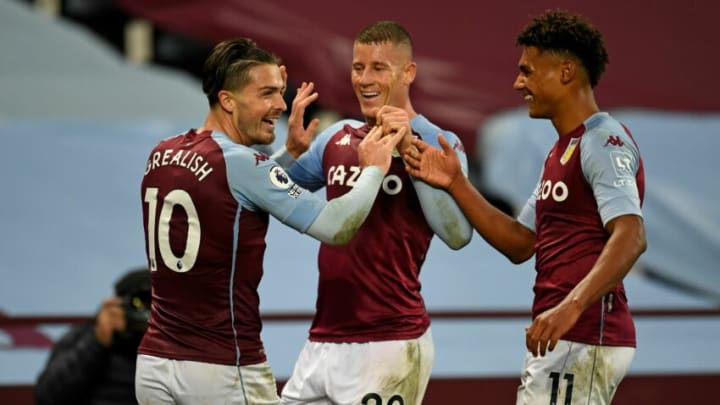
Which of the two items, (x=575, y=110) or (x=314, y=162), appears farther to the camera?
(x=314, y=162)

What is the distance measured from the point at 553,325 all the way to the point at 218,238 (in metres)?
0.93

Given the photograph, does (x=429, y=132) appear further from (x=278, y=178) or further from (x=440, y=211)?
(x=278, y=178)

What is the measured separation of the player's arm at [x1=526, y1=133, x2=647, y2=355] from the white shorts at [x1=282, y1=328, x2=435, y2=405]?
47 cm

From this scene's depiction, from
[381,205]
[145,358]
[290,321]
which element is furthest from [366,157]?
[290,321]

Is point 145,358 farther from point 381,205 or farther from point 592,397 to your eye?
point 592,397

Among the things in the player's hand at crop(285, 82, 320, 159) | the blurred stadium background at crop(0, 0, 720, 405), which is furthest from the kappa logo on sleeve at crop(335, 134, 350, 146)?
the blurred stadium background at crop(0, 0, 720, 405)

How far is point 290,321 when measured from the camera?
677 centimetres

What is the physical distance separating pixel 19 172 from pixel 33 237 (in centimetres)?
74

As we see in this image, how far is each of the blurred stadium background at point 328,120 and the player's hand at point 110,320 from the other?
6.69 feet

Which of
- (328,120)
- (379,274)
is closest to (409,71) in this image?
(379,274)

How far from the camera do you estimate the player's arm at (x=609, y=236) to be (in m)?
2.96

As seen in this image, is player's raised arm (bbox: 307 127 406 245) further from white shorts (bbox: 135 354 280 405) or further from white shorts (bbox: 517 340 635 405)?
white shorts (bbox: 517 340 635 405)

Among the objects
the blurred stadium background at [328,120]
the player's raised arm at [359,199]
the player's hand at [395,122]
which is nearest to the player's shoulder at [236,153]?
the player's raised arm at [359,199]

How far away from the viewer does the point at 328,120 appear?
8234 mm
